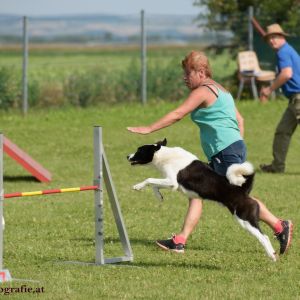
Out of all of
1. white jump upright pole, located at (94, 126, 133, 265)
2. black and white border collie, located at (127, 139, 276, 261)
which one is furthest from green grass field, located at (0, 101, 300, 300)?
black and white border collie, located at (127, 139, 276, 261)

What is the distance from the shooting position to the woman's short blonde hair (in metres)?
9.20

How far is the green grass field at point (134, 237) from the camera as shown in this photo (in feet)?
26.8

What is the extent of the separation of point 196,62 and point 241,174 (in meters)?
1.07

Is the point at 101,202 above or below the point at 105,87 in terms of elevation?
above

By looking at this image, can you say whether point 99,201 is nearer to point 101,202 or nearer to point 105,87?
point 101,202

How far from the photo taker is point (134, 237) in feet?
35.2

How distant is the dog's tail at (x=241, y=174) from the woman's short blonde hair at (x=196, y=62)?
37.4 inches

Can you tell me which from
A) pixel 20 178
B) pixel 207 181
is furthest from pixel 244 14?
pixel 207 181

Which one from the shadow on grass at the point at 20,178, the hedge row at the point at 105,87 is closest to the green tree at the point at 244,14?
the hedge row at the point at 105,87

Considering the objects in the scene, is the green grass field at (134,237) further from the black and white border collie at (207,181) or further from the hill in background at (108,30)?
the hill in background at (108,30)

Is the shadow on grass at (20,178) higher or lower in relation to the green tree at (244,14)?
lower

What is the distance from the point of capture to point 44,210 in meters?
12.6

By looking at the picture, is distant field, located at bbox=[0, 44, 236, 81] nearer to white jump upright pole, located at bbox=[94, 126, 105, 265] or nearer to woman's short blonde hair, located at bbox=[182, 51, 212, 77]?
woman's short blonde hair, located at bbox=[182, 51, 212, 77]

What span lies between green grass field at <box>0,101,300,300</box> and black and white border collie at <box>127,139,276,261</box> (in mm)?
443
